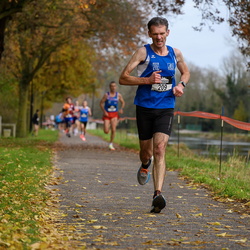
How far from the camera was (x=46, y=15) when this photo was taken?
25.1m

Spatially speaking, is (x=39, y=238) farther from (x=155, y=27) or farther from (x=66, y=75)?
(x=66, y=75)

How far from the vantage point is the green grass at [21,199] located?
5656 mm

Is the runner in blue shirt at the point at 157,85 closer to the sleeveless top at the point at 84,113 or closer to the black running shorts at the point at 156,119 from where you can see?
the black running shorts at the point at 156,119

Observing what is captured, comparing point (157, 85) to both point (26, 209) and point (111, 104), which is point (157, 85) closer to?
point (26, 209)

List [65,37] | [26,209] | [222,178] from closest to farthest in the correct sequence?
[26,209], [222,178], [65,37]

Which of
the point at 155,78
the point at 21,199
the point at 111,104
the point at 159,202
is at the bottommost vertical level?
the point at 21,199

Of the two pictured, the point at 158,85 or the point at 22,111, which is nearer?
the point at 158,85

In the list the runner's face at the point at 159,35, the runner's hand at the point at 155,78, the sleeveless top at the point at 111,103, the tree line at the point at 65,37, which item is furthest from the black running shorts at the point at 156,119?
the sleeveless top at the point at 111,103

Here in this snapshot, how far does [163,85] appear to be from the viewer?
7.76m

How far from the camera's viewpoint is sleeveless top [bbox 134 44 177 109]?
7.76m

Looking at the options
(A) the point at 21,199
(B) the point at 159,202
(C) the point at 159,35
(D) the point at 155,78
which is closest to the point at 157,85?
(D) the point at 155,78

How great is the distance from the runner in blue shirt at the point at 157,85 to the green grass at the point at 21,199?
156 cm

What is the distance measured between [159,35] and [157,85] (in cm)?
60

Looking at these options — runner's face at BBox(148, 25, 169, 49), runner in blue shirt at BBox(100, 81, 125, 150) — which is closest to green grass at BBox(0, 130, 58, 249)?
runner's face at BBox(148, 25, 169, 49)
